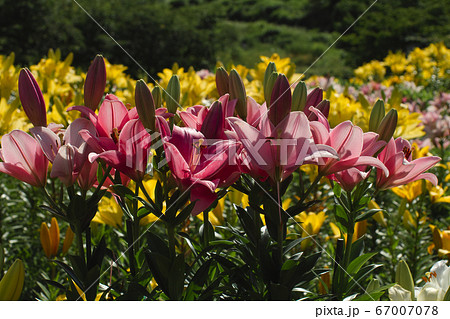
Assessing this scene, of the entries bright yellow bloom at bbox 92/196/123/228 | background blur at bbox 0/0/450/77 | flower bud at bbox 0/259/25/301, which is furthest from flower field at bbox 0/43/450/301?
background blur at bbox 0/0/450/77

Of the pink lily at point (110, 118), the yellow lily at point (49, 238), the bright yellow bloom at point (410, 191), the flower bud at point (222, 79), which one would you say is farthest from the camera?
the bright yellow bloom at point (410, 191)

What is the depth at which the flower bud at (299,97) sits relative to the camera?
71 cm

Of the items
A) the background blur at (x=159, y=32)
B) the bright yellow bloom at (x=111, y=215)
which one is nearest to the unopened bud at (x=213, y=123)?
the bright yellow bloom at (x=111, y=215)

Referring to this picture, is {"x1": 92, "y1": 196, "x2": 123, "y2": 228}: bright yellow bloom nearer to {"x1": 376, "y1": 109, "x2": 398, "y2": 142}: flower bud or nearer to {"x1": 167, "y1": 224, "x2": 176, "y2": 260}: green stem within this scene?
{"x1": 167, "y1": 224, "x2": 176, "y2": 260}: green stem

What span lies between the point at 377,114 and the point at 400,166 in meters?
0.10

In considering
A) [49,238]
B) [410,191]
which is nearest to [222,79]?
[49,238]

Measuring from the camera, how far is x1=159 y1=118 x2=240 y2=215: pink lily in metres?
0.60

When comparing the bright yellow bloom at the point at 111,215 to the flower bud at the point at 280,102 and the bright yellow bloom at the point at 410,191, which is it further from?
the bright yellow bloom at the point at 410,191

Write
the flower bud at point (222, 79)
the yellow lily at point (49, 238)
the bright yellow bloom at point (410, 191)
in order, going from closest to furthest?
1. the flower bud at point (222, 79)
2. the yellow lily at point (49, 238)
3. the bright yellow bloom at point (410, 191)

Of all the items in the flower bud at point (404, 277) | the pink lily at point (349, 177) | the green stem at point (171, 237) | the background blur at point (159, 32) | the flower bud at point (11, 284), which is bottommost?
the flower bud at point (404, 277)

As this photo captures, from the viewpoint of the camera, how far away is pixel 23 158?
0.66 meters

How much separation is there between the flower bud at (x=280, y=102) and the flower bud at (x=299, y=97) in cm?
6
